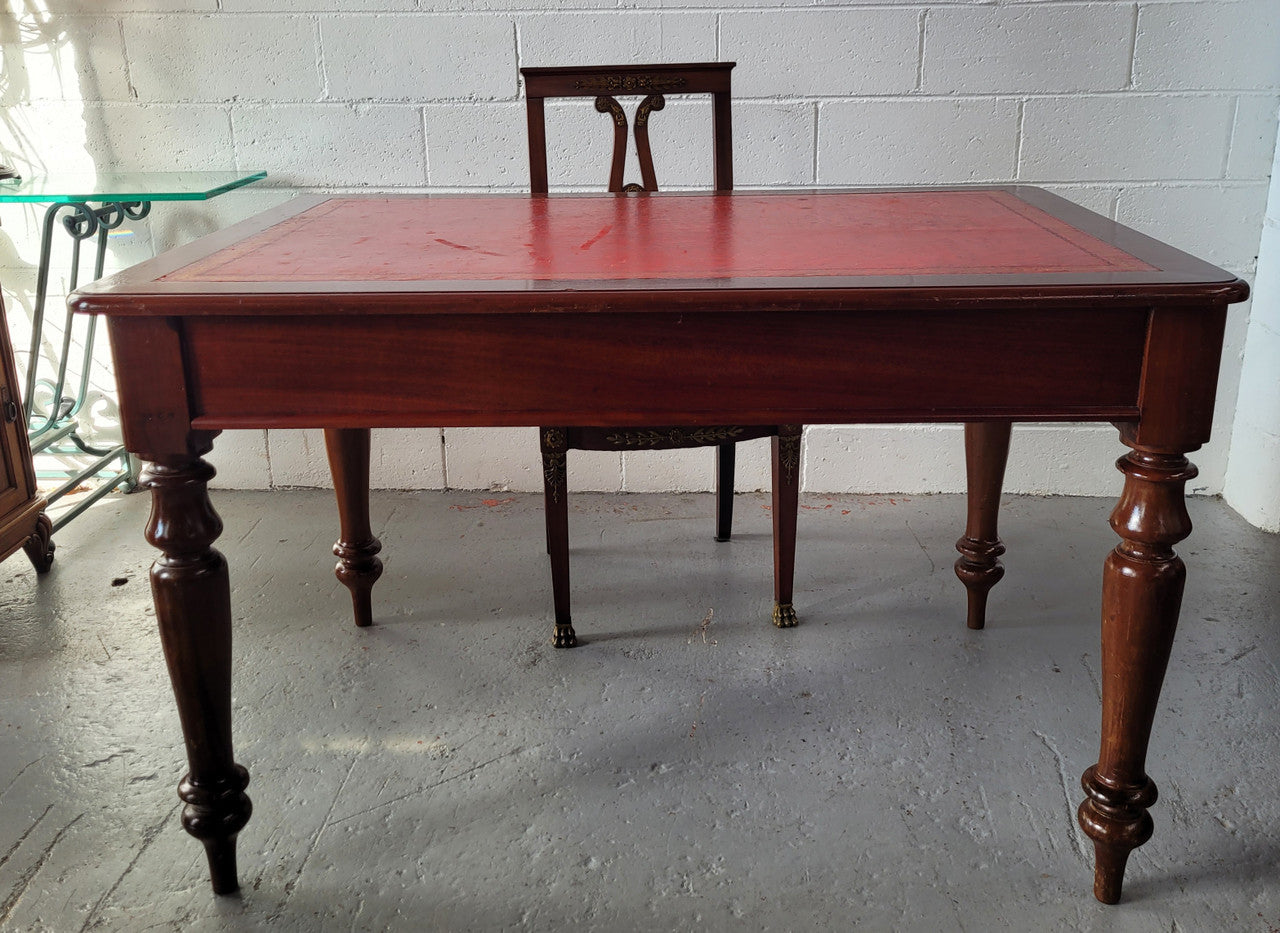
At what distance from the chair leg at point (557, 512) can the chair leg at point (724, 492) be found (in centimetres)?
49

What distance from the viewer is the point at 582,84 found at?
85.6 inches

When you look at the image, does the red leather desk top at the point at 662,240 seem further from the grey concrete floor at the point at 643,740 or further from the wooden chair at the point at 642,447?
the grey concrete floor at the point at 643,740

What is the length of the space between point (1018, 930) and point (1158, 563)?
0.48m

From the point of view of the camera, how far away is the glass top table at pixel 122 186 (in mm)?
2252

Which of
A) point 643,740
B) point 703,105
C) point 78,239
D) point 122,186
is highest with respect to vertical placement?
point 703,105

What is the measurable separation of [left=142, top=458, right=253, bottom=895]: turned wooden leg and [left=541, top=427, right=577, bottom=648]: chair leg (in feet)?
2.26

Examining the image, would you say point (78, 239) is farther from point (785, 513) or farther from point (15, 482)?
point (785, 513)

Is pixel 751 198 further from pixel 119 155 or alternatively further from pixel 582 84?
pixel 119 155

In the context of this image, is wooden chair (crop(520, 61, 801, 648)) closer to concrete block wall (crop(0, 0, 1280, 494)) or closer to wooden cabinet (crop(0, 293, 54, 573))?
concrete block wall (crop(0, 0, 1280, 494))

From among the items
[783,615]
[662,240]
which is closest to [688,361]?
[662,240]

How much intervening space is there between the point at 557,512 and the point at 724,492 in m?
0.60

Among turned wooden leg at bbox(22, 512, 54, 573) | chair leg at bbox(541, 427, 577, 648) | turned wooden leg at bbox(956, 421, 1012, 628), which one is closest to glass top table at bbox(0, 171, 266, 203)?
turned wooden leg at bbox(22, 512, 54, 573)

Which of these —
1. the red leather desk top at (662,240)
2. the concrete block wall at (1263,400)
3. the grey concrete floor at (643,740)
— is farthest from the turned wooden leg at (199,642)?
the concrete block wall at (1263,400)

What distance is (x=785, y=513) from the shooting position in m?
2.08
